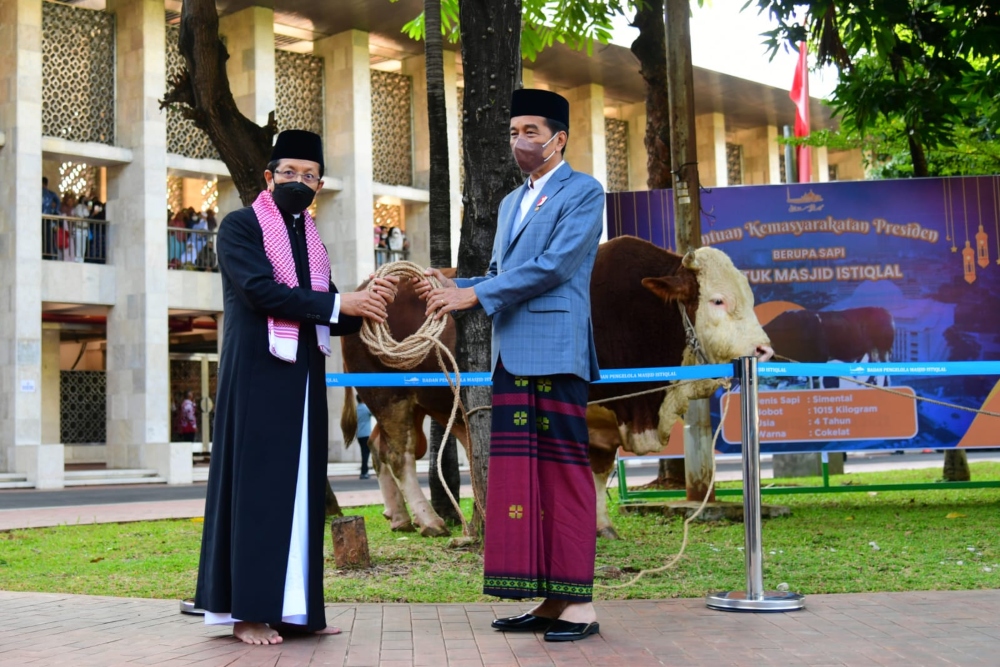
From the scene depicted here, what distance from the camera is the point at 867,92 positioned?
1239cm

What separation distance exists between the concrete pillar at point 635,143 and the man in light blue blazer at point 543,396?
111 feet

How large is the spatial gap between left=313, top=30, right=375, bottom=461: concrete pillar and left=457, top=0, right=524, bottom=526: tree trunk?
2256 centimetres

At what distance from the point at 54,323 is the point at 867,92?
78.0 feet

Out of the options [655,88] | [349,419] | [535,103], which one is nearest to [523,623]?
[535,103]

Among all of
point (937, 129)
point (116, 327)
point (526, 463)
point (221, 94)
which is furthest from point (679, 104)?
point (116, 327)

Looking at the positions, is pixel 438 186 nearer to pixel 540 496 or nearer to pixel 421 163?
pixel 540 496

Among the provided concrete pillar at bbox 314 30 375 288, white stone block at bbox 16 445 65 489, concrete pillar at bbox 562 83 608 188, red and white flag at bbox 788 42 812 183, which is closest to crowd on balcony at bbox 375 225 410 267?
concrete pillar at bbox 314 30 375 288

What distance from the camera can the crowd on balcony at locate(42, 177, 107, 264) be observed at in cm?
2639

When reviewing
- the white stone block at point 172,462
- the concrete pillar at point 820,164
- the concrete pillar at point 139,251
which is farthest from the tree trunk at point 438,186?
the concrete pillar at point 820,164

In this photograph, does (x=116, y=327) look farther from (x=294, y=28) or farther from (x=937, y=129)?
(x=937, y=129)

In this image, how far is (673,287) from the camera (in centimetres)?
906

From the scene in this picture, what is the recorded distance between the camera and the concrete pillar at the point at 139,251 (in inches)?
1049

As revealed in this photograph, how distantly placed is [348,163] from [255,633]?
2644cm

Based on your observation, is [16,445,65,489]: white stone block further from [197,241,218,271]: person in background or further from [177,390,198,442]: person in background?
[177,390,198,442]: person in background
